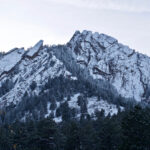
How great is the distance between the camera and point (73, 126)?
58938 millimetres

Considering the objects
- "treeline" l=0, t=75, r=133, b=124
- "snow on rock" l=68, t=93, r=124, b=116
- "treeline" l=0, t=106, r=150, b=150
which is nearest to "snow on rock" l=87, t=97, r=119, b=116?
"snow on rock" l=68, t=93, r=124, b=116

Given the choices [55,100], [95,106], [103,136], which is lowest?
[103,136]

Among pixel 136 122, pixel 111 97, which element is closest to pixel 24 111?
pixel 111 97

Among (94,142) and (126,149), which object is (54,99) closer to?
(94,142)

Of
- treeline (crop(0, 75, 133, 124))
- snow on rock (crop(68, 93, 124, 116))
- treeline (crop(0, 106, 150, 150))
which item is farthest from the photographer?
treeline (crop(0, 75, 133, 124))

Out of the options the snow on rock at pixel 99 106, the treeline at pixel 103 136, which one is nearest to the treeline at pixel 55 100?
the snow on rock at pixel 99 106

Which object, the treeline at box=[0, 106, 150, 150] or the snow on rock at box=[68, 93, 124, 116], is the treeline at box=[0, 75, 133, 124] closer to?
the snow on rock at box=[68, 93, 124, 116]

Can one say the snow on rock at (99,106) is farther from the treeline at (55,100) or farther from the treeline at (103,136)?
the treeline at (103,136)

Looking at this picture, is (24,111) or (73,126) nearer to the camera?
(73,126)

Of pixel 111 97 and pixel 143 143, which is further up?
pixel 111 97

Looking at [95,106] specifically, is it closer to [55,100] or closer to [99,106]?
[99,106]

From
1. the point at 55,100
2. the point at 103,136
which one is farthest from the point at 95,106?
the point at 103,136

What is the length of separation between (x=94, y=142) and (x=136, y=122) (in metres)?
22.7

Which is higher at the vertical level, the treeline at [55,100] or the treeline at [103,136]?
the treeline at [55,100]
